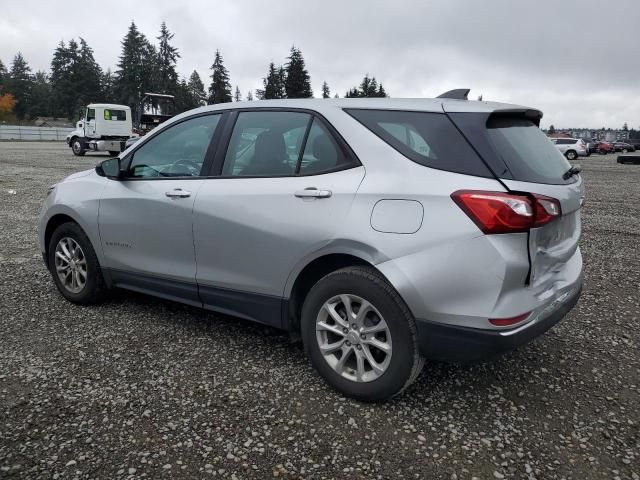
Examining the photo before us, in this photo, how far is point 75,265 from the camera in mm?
4262

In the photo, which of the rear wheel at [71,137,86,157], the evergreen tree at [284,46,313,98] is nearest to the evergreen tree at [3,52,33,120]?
the evergreen tree at [284,46,313,98]

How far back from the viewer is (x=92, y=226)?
4.08 meters

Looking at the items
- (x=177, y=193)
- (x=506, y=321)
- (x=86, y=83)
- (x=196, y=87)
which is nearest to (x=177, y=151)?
(x=177, y=193)

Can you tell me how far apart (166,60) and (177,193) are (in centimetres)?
9634

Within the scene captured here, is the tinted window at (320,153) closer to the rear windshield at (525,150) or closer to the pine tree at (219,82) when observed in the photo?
the rear windshield at (525,150)

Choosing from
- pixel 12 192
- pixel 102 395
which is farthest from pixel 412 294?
pixel 12 192

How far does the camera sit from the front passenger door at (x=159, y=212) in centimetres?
352

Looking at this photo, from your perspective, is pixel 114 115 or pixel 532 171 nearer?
pixel 532 171

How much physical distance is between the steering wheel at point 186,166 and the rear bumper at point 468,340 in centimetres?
190

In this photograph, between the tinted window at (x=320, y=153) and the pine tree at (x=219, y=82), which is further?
the pine tree at (x=219, y=82)

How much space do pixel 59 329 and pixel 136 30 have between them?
328ft

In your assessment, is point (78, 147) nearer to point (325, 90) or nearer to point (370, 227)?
point (370, 227)

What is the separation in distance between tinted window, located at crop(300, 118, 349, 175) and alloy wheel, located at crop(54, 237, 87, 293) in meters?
2.29

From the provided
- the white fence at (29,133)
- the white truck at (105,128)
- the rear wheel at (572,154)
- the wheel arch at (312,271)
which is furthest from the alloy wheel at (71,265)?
the white fence at (29,133)
